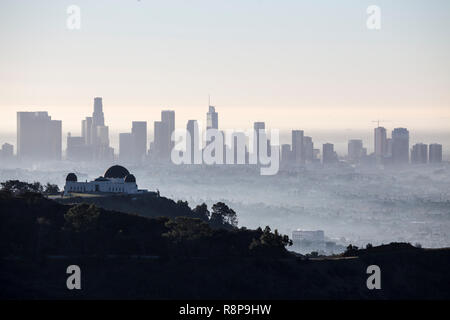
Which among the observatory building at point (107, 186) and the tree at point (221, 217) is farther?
the observatory building at point (107, 186)

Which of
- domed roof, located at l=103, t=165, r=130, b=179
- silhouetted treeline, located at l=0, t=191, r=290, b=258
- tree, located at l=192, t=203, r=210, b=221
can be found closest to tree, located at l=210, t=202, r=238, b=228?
tree, located at l=192, t=203, r=210, b=221

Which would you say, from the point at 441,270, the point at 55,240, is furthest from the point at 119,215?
the point at 441,270

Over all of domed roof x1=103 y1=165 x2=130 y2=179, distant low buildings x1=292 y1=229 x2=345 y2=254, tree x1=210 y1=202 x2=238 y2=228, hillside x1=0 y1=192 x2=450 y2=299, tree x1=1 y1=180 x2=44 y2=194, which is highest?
domed roof x1=103 y1=165 x2=130 y2=179

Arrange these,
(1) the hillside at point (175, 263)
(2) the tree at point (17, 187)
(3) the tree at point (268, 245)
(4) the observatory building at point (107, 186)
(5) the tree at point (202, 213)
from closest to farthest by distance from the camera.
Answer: (1) the hillside at point (175, 263), (3) the tree at point (268, 245), (2) the tree at point (17, 187), (5) the tree at point (202, 213), (4) the observatory building at point (107, 186)

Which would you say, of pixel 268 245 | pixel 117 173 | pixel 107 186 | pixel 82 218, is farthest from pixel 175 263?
pixel 117 173

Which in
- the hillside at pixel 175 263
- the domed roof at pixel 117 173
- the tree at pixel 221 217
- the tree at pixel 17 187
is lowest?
the hillside at pixel 175 263

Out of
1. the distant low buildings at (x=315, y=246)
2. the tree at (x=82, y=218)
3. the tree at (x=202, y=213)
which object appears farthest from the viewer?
the distant low buildings at (x=315, y=246)

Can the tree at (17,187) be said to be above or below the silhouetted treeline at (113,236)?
above

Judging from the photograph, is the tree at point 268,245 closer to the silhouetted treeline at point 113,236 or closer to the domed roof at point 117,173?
the silhouetted treeline at point 113,236

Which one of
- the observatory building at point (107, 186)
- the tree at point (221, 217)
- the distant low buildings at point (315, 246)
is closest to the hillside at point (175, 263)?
the tree at point (221, 217)

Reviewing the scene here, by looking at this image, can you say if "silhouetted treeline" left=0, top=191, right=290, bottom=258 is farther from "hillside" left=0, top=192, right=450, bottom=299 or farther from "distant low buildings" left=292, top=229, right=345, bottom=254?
"distant low buildings" left=292, top=229, right=345, bottom=254
